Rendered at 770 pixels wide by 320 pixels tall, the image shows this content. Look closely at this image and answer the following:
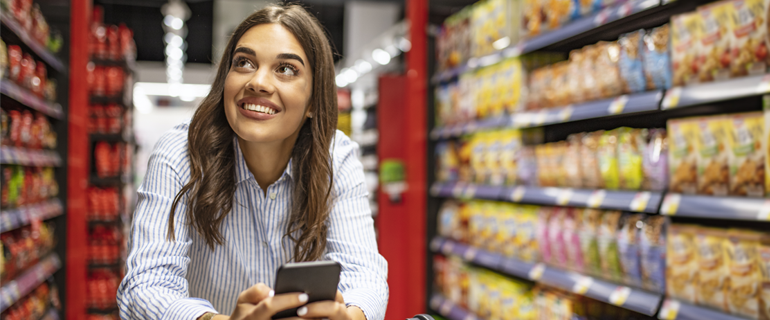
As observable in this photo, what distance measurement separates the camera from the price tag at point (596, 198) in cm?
236

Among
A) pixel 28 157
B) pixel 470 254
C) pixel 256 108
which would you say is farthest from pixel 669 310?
pixel 28 157

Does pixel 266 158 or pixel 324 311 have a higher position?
pixel 266 158

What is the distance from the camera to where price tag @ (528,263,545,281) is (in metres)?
2.80

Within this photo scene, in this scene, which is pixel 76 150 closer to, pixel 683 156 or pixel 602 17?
pixel 602 17

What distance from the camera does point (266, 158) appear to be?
4.38 feet

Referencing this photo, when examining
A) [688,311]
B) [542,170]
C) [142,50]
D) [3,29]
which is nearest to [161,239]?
[688,311]

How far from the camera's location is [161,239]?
1149 mm

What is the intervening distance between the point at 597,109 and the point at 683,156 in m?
0.42

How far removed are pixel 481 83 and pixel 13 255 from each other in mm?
2654

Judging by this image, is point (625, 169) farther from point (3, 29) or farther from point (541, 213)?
point (3, 29)

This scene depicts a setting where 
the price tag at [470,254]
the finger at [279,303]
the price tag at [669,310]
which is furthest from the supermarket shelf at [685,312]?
the finger at [279,303]

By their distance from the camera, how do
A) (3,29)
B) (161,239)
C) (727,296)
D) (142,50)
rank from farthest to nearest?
(142,50) < (3,29) < (727,296) < (161,239)

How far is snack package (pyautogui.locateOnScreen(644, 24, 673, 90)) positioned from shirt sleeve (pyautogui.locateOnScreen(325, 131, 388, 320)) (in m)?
1.39

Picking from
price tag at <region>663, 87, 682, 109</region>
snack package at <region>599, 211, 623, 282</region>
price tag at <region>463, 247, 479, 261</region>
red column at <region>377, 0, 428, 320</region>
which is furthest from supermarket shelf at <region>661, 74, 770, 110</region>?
red column at <region>377, 0, 428, 320</region>
